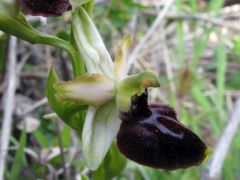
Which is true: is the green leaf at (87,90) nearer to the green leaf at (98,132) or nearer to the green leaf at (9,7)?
the green leaf at (98,132)

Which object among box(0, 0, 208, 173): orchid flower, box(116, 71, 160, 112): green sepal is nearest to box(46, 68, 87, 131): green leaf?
box(0, 0, 208, 173): orchid flower

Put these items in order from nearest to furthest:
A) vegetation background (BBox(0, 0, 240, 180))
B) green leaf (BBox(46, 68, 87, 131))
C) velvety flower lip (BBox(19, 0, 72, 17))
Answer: velvety flower lip (BBox(19, 0, 72, 17))
green leaf (BBox(46, 68, 87, 131))
vegetation background (BBox(0, 0, 240, 180))

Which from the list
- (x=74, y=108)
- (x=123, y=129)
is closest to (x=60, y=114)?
(x=74, y=108)

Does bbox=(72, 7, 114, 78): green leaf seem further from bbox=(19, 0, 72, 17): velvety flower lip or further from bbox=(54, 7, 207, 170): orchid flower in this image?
bbox=(19, 0, 72, 17): velvety flower lip

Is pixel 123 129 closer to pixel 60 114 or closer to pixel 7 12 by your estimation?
pixel 60 114

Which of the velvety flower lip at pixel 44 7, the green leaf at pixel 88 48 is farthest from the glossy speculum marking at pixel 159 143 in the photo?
the velvety flower lip at pixel 44 7
